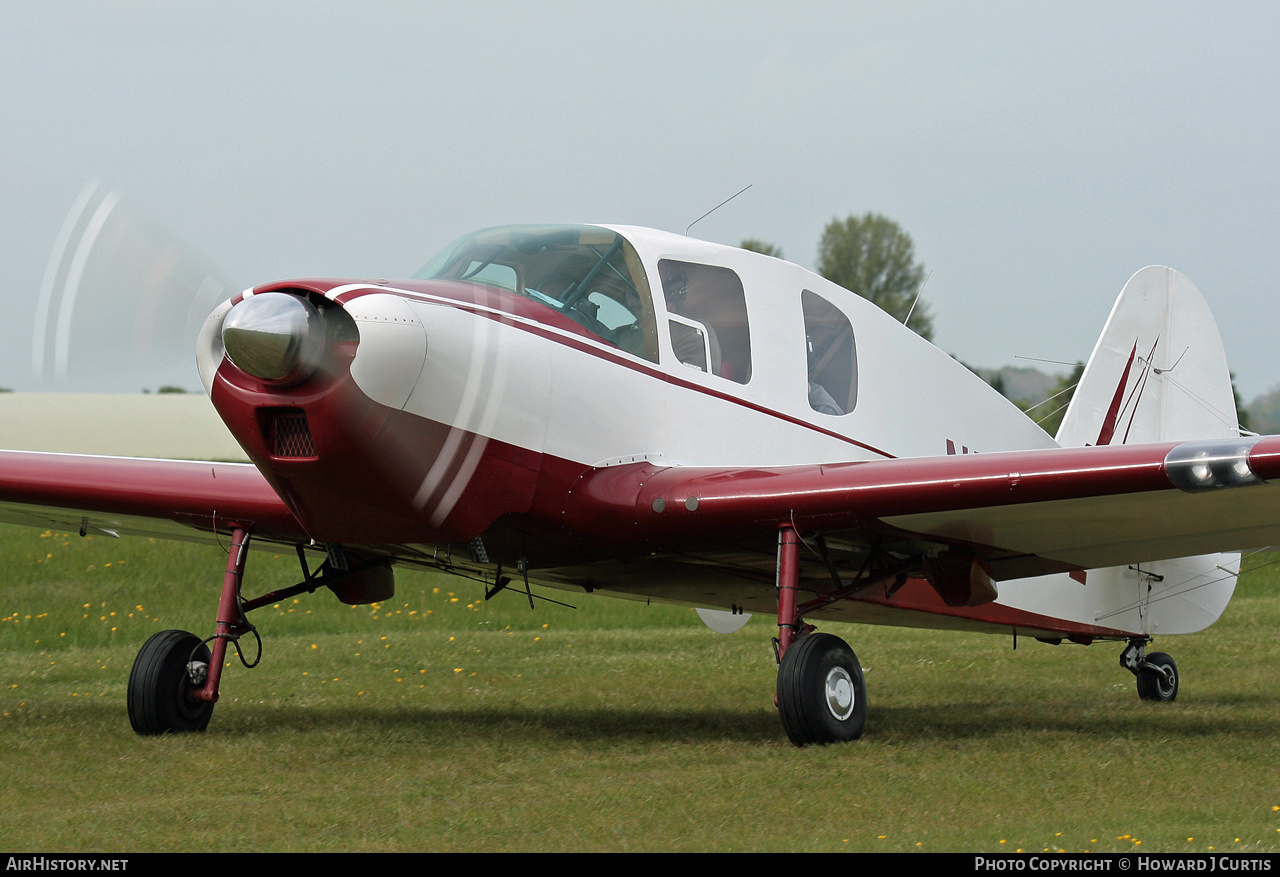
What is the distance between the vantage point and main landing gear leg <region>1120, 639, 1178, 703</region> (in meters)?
10.6

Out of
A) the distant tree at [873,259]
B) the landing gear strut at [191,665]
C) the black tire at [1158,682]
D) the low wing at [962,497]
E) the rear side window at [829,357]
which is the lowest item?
the black tire at [1158,682]

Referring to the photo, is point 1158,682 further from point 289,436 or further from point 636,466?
point 289,436

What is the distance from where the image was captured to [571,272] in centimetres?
720

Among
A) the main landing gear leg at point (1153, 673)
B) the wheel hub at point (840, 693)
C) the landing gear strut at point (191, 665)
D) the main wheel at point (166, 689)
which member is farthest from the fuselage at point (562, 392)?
the main landing gear leg at point (1153, 673)

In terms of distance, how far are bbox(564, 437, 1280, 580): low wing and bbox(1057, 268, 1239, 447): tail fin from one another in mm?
3561

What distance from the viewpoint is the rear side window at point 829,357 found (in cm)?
827

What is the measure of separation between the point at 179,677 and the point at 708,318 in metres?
3.90

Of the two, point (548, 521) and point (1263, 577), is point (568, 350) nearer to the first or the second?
point (548, 521)

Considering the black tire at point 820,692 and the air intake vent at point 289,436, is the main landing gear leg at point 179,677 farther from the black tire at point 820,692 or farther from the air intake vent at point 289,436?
the black tire at point 820,692

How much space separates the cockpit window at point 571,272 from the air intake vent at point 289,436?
1.41m

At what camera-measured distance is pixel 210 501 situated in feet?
26.9

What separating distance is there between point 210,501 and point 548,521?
8.38 ft

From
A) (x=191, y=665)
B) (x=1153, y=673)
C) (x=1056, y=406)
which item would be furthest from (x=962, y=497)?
(x=1056, y=406)

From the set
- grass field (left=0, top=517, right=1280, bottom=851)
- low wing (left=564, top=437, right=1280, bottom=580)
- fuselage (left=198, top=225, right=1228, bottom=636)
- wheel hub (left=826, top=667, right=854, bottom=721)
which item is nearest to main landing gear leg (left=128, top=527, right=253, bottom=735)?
grass field (left=0, top=517, right=1280, bottom=851)
